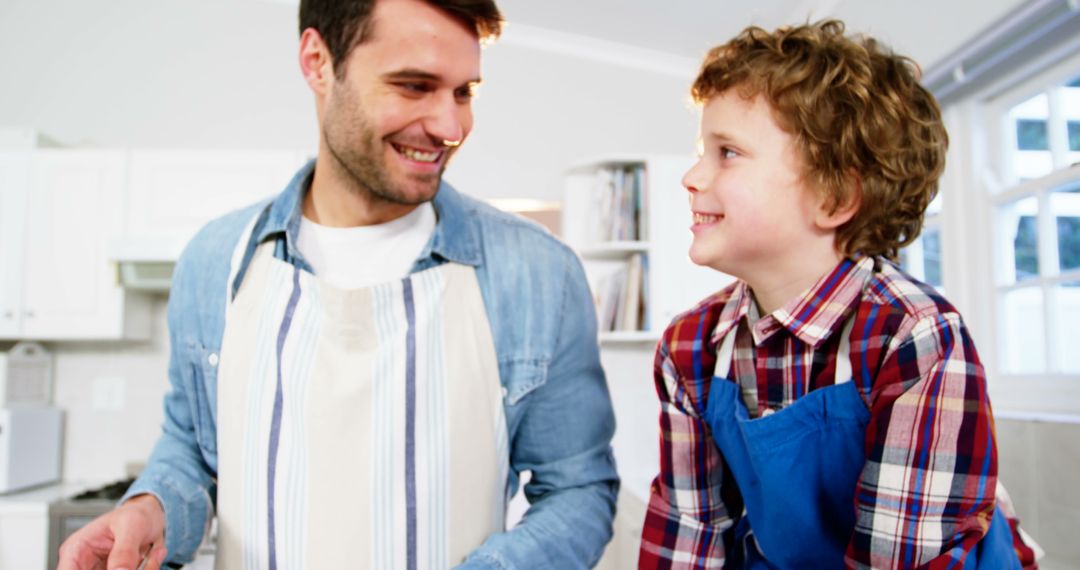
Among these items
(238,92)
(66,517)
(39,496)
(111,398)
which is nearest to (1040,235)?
(66,517)

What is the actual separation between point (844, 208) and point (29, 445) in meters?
3.43

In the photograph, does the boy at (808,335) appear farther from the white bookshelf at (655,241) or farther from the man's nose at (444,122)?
the white bookshelf at (655,241)

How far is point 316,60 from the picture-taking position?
1.24 meters

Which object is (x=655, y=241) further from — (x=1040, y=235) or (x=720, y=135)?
(x=720, y=135)

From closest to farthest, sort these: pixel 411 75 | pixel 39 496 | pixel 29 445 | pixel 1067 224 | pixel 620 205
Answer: pixel 411 75, pixel 1067 224, pixel 39 496, pixel 29 445, pixel 620 205

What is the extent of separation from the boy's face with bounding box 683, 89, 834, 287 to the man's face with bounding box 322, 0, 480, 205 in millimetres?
353

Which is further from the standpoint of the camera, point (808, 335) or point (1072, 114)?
point (1072, 114)

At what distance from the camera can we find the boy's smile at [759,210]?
1001 millimetres

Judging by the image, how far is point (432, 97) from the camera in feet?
3.73

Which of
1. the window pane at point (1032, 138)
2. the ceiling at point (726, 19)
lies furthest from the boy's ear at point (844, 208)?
the window pane at point (1032, 138)

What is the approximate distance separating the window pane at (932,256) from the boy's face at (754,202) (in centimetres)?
190

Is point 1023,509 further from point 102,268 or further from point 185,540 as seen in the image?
point 102,268

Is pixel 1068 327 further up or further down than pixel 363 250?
further down

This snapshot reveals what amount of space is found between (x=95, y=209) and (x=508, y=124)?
1.86m
